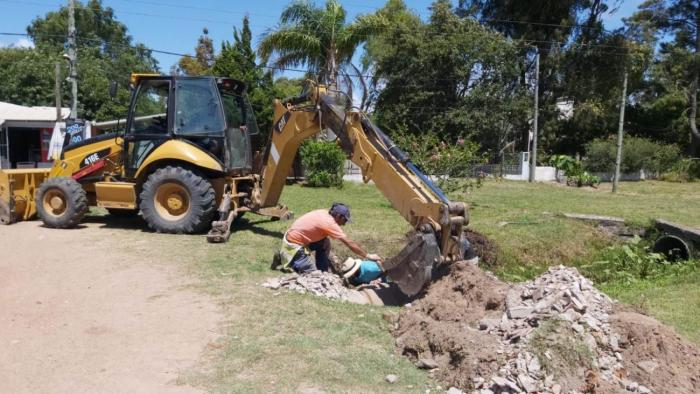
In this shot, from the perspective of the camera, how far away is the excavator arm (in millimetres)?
6367

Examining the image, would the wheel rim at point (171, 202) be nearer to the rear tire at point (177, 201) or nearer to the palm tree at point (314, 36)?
the rear tire at point (177, 201)

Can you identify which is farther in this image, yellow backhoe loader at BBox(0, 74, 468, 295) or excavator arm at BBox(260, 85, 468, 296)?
yellow backhoe loader at BBox(0, 74, 468, 295)

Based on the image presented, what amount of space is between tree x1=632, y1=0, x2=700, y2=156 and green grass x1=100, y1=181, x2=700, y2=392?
24.3 meters

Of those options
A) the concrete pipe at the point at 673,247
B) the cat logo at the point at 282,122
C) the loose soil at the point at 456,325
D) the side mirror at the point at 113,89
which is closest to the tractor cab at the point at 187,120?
the side mirror at the point at 113,89

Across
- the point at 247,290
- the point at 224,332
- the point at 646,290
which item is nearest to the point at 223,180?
the point at 247,290

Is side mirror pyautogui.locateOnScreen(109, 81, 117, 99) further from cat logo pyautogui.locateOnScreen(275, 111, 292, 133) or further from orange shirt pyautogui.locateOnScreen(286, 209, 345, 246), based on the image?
orange shirt pyautogui.locateOnScreen(286, 209, 345, 246)

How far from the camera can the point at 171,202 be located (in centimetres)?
962

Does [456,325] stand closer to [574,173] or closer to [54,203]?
[54,203]

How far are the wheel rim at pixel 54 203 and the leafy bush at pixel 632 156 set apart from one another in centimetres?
2676

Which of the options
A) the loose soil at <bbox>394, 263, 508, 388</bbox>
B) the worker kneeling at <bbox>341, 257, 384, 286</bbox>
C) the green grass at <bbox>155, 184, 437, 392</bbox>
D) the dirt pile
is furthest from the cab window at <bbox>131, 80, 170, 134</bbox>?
the dirt pile

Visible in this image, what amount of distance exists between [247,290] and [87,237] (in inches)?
173

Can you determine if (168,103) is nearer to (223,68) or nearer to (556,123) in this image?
(223,68)

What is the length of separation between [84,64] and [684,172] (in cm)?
3440

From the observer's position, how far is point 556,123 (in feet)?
110
